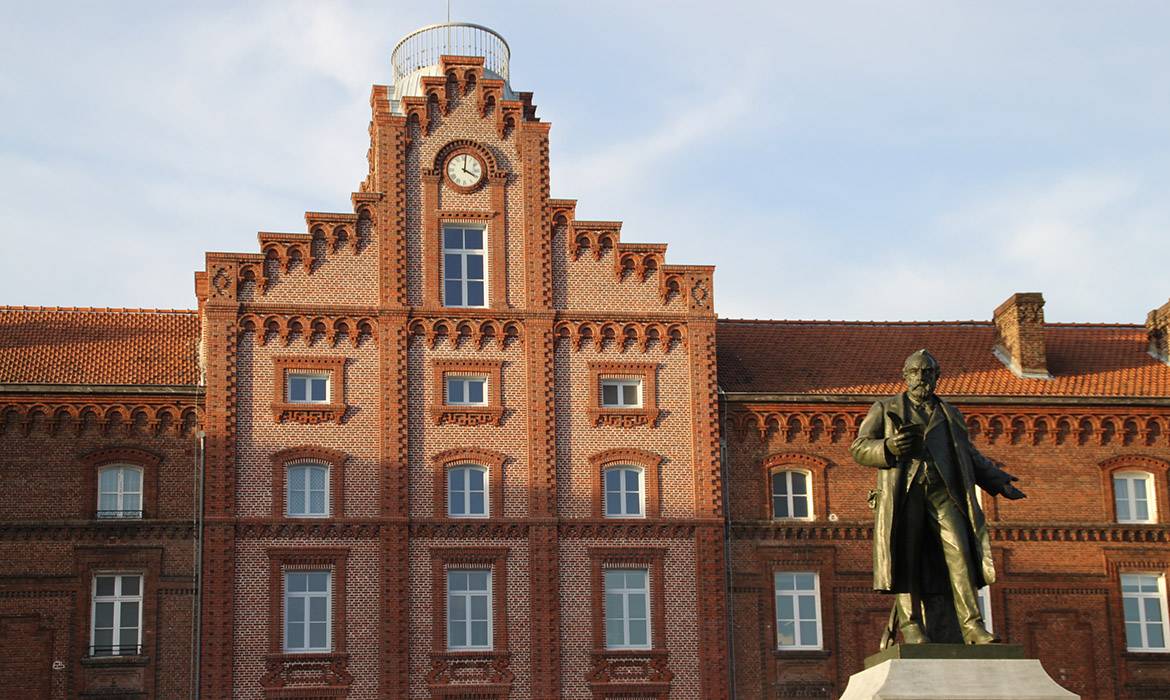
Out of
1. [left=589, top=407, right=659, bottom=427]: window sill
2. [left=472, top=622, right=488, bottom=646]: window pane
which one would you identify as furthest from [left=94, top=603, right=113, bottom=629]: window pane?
[left=589, top=407, right=659, bottom=427]: window sill

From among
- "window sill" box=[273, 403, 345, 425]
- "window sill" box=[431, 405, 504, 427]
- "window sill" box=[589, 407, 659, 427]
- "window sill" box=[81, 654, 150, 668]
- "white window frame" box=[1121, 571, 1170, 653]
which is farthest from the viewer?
"white window frame" box=[1121, 571, 1170, 653]

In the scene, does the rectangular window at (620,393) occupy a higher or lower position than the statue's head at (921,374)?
higher

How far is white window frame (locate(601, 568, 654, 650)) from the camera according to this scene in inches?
1748

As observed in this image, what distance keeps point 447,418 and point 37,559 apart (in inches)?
392

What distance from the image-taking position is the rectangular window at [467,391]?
1793 inches

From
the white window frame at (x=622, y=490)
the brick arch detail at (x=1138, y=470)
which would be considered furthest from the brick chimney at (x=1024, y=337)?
the white window frame at (x=622, y=490)

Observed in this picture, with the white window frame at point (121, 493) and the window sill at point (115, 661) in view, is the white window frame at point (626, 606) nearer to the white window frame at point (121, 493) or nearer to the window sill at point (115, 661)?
the window sill at point (115, 661)

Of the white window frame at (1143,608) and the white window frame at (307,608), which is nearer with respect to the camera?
the white window frame at (307,608)

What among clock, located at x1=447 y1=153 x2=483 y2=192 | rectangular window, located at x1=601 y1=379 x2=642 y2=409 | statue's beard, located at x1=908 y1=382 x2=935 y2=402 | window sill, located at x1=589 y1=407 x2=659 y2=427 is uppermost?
clock, located at x1=447 y1=153 x2=483 y2=192

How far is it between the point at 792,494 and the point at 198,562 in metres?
14.5

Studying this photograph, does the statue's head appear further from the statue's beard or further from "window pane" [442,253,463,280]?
"window pane" [442,253,463,280]

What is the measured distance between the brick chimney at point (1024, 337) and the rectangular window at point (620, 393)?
34.5 ft

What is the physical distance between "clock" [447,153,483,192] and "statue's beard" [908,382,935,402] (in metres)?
27.9

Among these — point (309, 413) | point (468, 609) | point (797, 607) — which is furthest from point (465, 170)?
point (797, 607)
